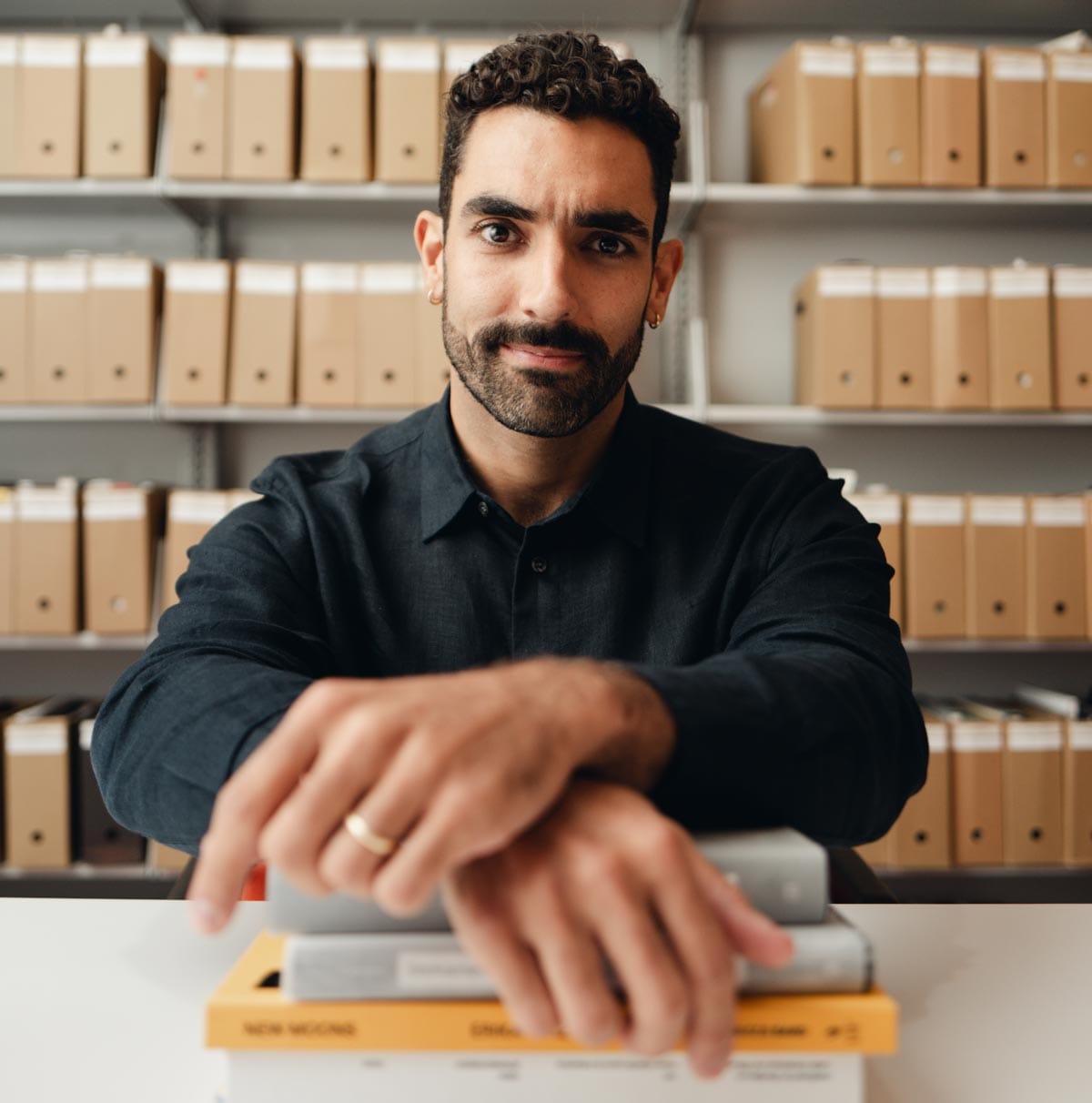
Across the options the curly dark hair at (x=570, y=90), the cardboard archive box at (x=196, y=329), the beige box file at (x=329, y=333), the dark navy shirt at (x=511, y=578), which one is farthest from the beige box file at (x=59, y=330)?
the curly dark hair at (x=570, y=90)

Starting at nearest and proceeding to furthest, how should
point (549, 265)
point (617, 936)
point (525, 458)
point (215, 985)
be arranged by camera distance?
point (617, 936) → point (215, 985) → point (549, 265) → point (525, 458)

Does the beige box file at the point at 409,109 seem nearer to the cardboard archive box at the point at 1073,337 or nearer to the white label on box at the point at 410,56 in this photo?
the white label on box at the point at 410,56

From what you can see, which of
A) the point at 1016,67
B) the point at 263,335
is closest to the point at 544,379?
the point at 263,335

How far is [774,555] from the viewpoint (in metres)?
1.01

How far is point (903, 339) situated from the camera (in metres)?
1.98

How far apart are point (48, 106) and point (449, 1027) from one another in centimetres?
209

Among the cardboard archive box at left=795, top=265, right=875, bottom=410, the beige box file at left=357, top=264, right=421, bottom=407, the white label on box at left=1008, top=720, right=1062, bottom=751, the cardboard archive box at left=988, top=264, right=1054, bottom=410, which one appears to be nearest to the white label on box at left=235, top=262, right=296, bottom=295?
the beige box file at left=357, top=264, right=421, bottom=407

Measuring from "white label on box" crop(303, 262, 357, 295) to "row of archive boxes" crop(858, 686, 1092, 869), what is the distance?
1419 millimetres

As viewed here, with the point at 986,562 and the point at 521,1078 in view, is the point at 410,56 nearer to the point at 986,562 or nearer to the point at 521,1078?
the point at 986,562

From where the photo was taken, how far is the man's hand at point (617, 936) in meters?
Result: 0.40

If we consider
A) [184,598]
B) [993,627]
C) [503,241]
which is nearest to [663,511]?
[503,241]

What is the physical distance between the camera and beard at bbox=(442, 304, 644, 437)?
100 centimetres

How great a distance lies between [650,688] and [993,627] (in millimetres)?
1654

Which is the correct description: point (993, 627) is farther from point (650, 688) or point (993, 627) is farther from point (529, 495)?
point (650, 688)
